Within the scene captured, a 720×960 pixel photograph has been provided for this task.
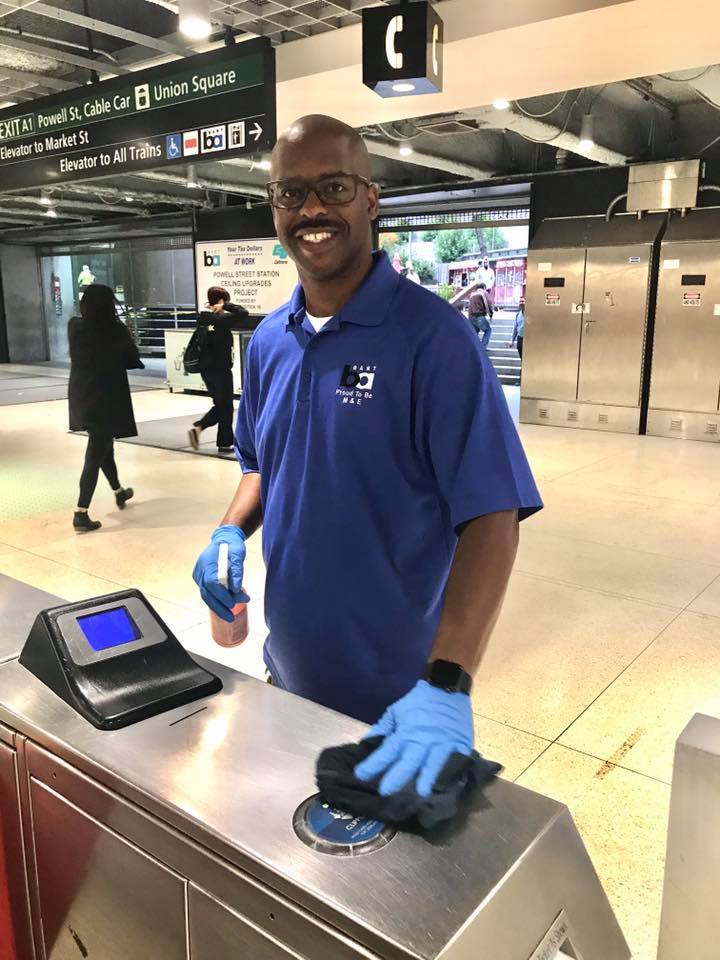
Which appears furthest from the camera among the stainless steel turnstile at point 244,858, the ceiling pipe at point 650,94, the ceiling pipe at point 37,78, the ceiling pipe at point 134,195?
the ceiling pipe at point 134,195

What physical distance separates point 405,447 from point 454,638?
323 millimetres

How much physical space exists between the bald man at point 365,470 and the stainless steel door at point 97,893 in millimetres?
429

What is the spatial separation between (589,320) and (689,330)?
3.62 feet

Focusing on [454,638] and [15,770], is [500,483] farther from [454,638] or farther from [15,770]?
[15,770]

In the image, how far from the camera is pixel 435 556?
1.35 m

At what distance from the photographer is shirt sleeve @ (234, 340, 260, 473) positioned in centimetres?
161

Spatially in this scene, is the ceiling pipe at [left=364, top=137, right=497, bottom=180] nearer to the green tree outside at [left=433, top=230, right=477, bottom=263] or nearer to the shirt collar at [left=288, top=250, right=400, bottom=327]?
the green tree outside at [left=433, top=230, right=477, bottom=263]

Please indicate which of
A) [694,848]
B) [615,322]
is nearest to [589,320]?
[615,322]

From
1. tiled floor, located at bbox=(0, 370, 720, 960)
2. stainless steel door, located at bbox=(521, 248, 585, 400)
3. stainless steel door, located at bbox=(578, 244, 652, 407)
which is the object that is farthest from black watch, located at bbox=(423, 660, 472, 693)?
stainless steel door, located at bbox=(521, 248, 585, 400)

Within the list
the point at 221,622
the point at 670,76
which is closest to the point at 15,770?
the point at 221,622

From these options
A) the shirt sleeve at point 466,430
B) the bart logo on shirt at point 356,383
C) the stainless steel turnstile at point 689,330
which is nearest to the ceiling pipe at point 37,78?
the bart logo on shirt at point 356,383

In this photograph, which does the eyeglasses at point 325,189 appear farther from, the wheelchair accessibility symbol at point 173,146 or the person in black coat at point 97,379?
the person in black coat at point 97,379

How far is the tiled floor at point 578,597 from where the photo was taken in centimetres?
238

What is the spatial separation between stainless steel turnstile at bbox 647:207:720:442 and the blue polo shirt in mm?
7711
